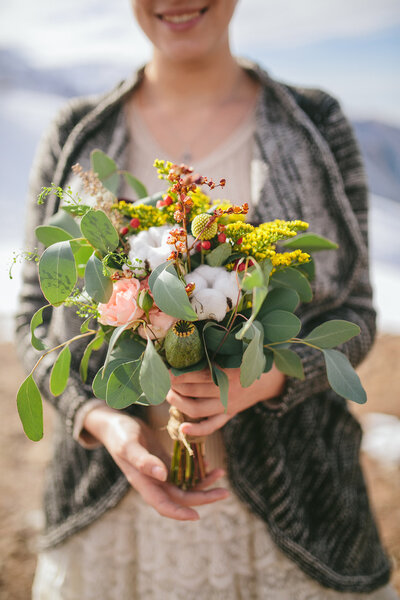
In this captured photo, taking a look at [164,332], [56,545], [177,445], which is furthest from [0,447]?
[164,332]

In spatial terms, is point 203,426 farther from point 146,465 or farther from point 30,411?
point 30,411

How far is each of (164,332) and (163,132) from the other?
2.01 ft

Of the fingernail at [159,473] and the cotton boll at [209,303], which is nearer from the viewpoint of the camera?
the cotton boll at [209,303]

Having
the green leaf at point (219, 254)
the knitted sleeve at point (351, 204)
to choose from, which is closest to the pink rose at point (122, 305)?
the green leaf at point (219, 254)

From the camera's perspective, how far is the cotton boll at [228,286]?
55cm

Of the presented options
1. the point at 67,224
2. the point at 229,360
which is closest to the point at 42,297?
the point at 67,224

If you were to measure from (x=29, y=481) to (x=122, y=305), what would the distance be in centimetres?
185

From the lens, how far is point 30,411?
0.58 metres

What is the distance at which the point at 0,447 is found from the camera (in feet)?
7.32

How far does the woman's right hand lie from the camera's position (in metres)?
0.70

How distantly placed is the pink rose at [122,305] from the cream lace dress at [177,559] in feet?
1.26

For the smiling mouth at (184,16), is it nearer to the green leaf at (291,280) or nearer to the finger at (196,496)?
the green leaf at (291,280)

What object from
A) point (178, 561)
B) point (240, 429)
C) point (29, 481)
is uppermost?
point (240, 429)

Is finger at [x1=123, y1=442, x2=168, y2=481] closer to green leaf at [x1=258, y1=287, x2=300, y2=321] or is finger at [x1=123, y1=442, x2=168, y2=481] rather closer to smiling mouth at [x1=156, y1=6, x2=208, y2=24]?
green leaf at [x1=258, y1=287, x2=300, y2=321]
